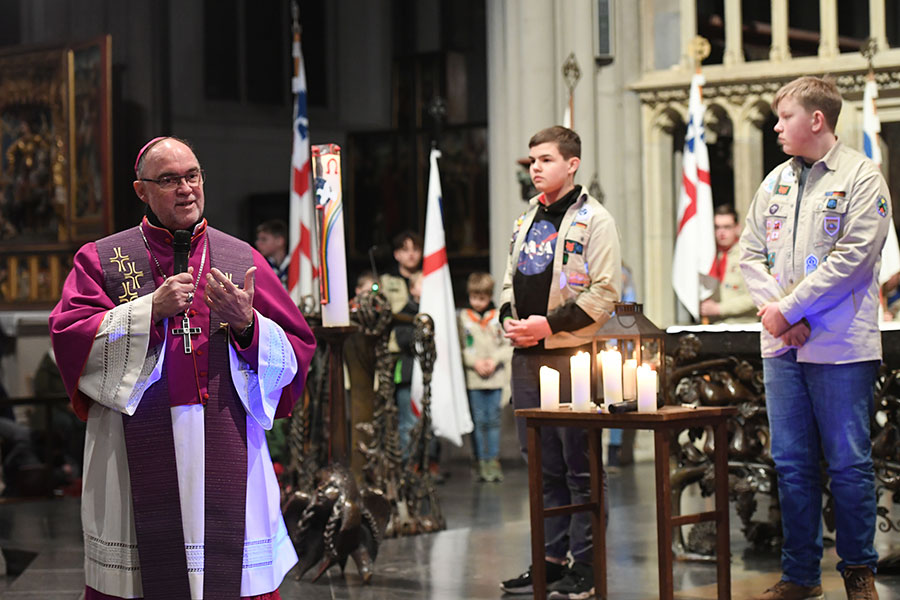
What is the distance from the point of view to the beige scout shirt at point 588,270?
4.73 meters

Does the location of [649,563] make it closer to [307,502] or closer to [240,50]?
[307,502]

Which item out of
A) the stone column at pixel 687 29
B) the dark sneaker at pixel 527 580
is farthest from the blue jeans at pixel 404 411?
the dark sneaker at pixel 527 580

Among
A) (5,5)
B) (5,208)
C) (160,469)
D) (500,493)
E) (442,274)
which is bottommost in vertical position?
(500,493)

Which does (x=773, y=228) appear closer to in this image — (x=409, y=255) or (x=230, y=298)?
(x=230, y=298)

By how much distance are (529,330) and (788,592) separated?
4.16 feet

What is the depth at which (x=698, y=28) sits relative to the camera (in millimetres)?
10734

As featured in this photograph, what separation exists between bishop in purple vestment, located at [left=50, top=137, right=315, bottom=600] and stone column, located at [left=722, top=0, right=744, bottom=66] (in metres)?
7.01

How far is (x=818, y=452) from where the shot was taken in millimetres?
4508

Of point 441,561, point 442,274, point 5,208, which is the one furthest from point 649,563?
point 5,208

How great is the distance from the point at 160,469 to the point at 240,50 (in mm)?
12785

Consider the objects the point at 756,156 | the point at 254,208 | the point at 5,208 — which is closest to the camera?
the point at 756,156

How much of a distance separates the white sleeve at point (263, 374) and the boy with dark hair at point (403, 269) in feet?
17.9

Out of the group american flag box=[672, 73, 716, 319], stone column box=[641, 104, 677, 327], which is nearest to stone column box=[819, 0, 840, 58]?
american flag box=[672, 73, 716, 319]

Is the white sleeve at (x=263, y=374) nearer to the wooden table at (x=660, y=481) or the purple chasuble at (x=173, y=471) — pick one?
the purple chasuble at (x=173, y=471)
